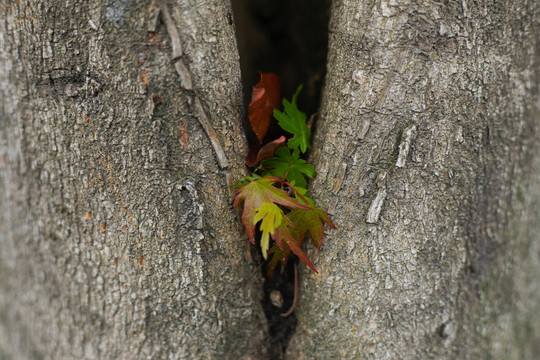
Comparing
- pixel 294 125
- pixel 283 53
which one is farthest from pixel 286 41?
pixel 294 125

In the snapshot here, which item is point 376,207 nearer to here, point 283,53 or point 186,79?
point 186,79

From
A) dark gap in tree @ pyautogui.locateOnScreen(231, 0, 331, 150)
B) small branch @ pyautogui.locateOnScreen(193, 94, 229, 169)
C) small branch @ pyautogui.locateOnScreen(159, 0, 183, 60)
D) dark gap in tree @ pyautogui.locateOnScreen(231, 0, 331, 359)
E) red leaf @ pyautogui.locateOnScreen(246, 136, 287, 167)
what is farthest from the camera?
dark gap in tree @ pyautogui.locateOnScreen(231, 0, 331, 150)

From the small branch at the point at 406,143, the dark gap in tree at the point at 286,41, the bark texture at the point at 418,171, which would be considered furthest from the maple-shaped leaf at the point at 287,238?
the dark gap in tree at the point at 286,41

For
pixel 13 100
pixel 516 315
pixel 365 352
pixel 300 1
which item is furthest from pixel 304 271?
pixel 300 1

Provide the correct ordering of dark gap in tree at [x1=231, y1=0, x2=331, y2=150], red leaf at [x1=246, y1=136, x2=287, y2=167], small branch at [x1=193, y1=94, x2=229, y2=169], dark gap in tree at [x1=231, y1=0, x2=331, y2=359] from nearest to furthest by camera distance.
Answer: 1. small branch at [x1=193, y1=94, x2=229, y2=169]
2. red leaf at [x1=246, y1=136, x2=287, y2=167]
3. dark gap in tree at [x1=231, y1=0, x2=331, y2=359]
4. dark gap in tree at [x1=231, y1=0, x2=331, y2=150]

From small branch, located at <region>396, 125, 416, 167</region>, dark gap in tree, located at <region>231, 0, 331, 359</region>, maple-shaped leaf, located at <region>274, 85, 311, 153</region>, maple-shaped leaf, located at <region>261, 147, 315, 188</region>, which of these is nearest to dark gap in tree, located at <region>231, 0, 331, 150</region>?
dark gap in tree, located at <region>231, 0, 331, 359</region>

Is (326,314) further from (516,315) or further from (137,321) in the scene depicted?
(516,315)

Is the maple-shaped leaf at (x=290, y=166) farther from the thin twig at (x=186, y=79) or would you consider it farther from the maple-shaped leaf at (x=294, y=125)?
the thin twig at (x=186, y=79)

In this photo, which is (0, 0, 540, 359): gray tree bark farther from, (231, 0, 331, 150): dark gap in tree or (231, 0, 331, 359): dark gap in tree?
(231, 0, 331, 150): dark gap in tree
